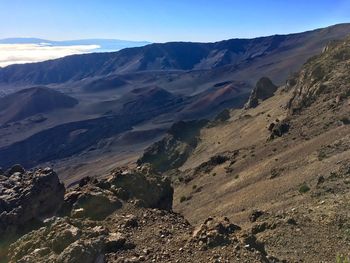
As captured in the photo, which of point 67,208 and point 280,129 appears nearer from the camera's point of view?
point 67,208

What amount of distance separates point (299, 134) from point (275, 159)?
5228 millimetres

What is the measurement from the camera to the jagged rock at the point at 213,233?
14.6m

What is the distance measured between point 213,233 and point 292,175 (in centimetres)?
1768

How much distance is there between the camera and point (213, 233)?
48.8 ft

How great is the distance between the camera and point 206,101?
17350 centimetres

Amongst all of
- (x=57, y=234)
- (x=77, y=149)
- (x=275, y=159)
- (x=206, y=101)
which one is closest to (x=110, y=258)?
(x=57, y=234)

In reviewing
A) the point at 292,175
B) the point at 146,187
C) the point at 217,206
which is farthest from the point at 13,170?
the point at 292,175

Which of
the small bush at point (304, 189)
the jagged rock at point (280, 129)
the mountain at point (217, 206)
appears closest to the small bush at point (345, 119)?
the mountain at point (217, 206)

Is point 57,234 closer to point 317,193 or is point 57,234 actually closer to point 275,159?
point 317,193

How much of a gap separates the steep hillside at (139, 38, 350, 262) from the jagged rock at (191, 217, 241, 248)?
Answer: 1.70 meters

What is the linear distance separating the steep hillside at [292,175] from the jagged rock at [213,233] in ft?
5.57

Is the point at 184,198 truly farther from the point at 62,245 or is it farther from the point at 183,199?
the point at 62,245

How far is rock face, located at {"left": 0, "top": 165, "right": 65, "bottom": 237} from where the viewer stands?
1786 centimetres

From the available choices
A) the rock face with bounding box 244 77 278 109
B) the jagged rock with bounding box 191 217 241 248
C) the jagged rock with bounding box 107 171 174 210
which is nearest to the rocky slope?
the jagged rock with bounding box 191 217 241 248
